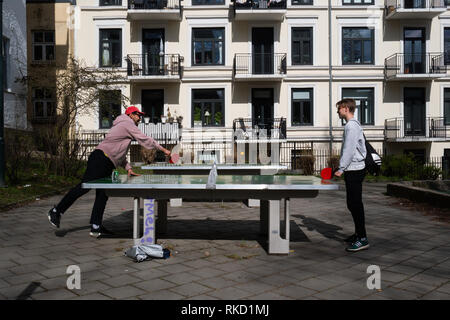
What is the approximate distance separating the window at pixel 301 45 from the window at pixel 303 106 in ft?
5.97

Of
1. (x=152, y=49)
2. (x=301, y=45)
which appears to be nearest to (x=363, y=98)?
(x=301, y=45)

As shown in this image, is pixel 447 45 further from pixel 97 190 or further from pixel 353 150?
pixel 97 190

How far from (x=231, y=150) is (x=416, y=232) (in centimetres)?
1796

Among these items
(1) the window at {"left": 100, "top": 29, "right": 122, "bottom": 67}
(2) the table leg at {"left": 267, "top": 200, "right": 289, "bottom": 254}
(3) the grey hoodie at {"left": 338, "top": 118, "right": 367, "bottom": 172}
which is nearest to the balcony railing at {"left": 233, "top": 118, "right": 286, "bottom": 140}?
(1) the window at {"left": 100, "top": 29, "right": 122, "bottom": 67}

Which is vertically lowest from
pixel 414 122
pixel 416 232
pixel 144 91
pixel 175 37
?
pixel 416 232

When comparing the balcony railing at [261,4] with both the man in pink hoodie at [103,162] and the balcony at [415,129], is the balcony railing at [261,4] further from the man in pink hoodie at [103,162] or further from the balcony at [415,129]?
the man in pink hoodie at [103,162]

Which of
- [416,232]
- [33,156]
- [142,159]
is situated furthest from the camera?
[142,159]

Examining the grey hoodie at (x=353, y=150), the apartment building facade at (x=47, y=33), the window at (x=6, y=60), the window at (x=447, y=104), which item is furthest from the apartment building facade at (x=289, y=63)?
the grey hoodie at (x=353, y=150)

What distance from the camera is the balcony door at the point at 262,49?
25062 mm

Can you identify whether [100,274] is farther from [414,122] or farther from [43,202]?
[414,122]

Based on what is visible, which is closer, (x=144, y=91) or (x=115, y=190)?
(x=115, y=190)
